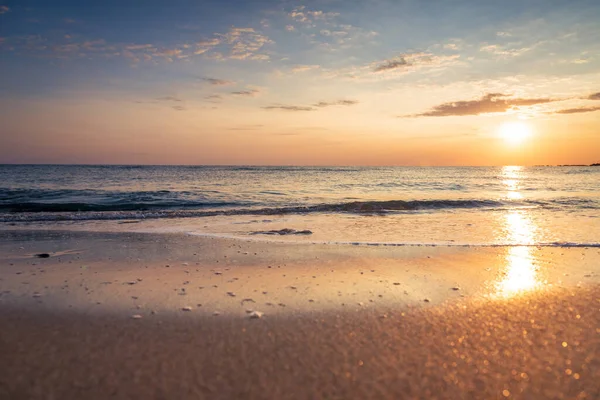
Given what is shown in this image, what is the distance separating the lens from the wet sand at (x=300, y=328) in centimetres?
326

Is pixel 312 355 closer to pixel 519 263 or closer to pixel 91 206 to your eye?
pixel 519 263

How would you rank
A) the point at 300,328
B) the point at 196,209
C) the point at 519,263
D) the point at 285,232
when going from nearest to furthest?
the point at 300,328 → the point at 519,263 → the point at 285,232 → the point at 196,209

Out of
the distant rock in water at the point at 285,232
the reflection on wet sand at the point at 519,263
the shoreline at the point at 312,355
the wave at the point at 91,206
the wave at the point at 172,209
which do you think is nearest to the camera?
the shoreline at the point at 312,355

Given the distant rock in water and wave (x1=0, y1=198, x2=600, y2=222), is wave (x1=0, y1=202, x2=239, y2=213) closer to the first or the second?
wave (x1=0, y1=198, x2=600, y2=222)

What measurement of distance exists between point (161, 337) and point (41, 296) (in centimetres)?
263

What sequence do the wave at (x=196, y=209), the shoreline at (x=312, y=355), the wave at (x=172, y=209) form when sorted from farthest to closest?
the wave at (x=196, y=209)
the wave at (x=172, y=209)
the shoreline at (x=312, y=355)

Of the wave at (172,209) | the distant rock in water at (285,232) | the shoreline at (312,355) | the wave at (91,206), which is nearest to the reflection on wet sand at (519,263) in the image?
the shoreline at (312,355)

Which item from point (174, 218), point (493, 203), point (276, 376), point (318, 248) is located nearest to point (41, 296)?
point (276, 376)

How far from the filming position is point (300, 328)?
4363mm

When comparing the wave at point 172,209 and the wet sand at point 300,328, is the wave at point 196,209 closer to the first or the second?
the wave at point 172,209

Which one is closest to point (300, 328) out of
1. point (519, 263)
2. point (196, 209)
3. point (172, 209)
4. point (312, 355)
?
point (312, 355)

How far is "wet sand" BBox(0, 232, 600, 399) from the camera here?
3.26m

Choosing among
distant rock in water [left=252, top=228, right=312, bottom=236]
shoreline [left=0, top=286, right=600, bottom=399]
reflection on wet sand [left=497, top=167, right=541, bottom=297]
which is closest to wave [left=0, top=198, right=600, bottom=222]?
distant rock in water [left=252, top=228, right=312, bottom=236]

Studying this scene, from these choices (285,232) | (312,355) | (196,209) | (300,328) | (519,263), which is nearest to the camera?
(312,355)
